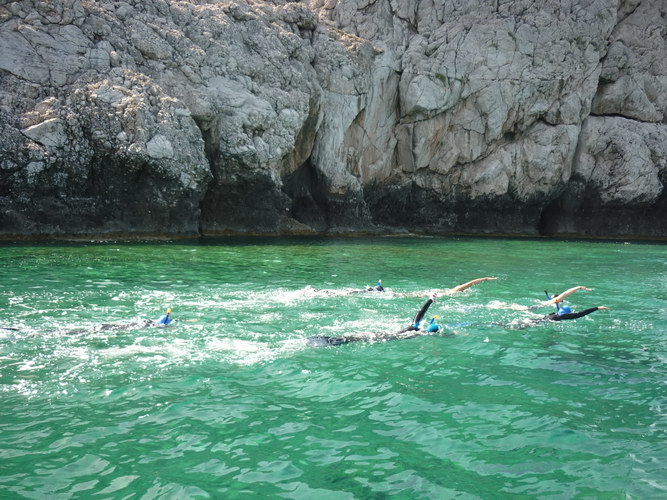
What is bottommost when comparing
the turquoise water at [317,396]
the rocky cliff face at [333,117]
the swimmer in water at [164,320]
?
the turquoise water at [317,396]

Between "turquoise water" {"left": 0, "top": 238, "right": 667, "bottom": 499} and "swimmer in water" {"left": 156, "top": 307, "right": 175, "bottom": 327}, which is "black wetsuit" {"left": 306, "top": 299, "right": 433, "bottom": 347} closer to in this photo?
"turquoise water" {"left": 0, "top": 238, "right": 667, "bottom": 499}

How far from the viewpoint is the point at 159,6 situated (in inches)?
1268

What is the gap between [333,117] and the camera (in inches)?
1470

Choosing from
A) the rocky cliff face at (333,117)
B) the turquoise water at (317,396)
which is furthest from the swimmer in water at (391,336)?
the rocky cliff face at (333,117)

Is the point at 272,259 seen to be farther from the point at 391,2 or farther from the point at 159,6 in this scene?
the point at 391,2

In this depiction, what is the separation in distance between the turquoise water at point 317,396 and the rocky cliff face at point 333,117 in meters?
13.3

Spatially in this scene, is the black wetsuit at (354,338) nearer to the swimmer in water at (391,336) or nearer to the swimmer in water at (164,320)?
the swimmer in water at (391,336)

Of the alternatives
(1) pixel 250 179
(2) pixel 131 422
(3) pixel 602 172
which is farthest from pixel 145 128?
(3) pixel 602 172

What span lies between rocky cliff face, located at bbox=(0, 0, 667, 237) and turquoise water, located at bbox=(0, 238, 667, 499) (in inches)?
525

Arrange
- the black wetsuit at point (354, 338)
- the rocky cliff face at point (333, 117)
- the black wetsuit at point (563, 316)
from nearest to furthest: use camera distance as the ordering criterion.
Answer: the black wetsuit at point (354, 338) → the black wetsuit at point (563, 316) → the rocky cliff face at point (333, 117)

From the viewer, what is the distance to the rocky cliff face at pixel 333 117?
2652 cm

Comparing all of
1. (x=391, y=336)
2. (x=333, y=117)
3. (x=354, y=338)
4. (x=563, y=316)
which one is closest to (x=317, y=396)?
(x=354, y=338)

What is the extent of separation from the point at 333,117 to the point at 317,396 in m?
31.9

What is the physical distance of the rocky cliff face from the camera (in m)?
26.5
